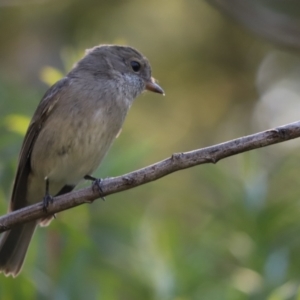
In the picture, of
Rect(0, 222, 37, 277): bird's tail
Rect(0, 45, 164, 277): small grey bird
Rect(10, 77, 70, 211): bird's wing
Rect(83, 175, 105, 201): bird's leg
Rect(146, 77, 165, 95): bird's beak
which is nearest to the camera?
Rect(83, 175, 105, 201): bird's leg

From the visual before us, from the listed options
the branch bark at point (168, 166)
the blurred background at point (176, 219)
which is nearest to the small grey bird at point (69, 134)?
the blurred background at point (176, 219)

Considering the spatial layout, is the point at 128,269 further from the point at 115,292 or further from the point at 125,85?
the point at 125,85

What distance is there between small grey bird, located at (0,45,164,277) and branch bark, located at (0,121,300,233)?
786 millimetres

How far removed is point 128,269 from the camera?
5.43 meters

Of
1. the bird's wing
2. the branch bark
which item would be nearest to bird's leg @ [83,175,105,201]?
the branch bark

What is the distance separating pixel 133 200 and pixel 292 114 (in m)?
2.64

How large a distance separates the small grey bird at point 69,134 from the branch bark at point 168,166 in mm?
786

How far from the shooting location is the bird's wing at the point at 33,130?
17.7 ft

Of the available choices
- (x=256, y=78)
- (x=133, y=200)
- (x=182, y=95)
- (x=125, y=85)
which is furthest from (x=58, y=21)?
(x=125, y=85)

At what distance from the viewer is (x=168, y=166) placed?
12.7 ft

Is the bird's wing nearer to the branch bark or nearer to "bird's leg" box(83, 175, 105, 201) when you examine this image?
"bird's leg" box(83, 175, 105, 201)

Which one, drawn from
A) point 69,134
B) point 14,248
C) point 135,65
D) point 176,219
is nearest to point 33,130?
point 69,134

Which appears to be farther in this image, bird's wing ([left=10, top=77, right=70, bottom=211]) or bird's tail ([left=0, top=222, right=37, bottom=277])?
bird's wing ([left=10, top=77, right=70, bottom=211])

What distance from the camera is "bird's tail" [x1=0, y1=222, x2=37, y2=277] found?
→ 16.4 feet
